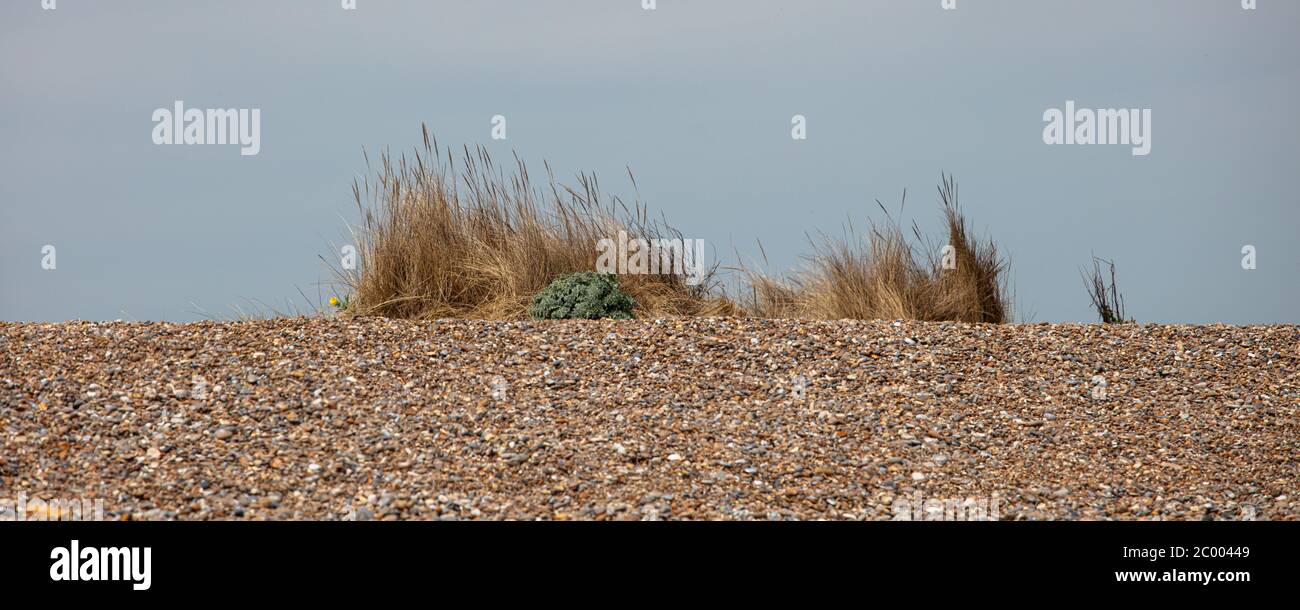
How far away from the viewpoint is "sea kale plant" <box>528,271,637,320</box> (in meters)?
7.00

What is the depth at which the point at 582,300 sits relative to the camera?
7027 mm

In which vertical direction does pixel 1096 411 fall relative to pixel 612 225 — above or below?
below

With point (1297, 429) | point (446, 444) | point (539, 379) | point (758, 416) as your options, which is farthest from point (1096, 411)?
point (446, 444)

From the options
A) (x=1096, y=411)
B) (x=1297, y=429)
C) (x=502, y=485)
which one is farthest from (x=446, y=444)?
(x=1297, y=429)

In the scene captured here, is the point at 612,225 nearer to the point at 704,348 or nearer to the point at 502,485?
the point at 704,348

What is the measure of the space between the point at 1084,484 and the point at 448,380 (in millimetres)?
2975

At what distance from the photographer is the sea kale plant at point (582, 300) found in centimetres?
700

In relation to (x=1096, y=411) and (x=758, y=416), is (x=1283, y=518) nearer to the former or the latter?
(x=1096, y=411)

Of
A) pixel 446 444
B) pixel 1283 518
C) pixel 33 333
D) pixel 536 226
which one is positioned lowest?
pixel 1283 518

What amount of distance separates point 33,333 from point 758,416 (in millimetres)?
4102

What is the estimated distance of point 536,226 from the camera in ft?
26.4
